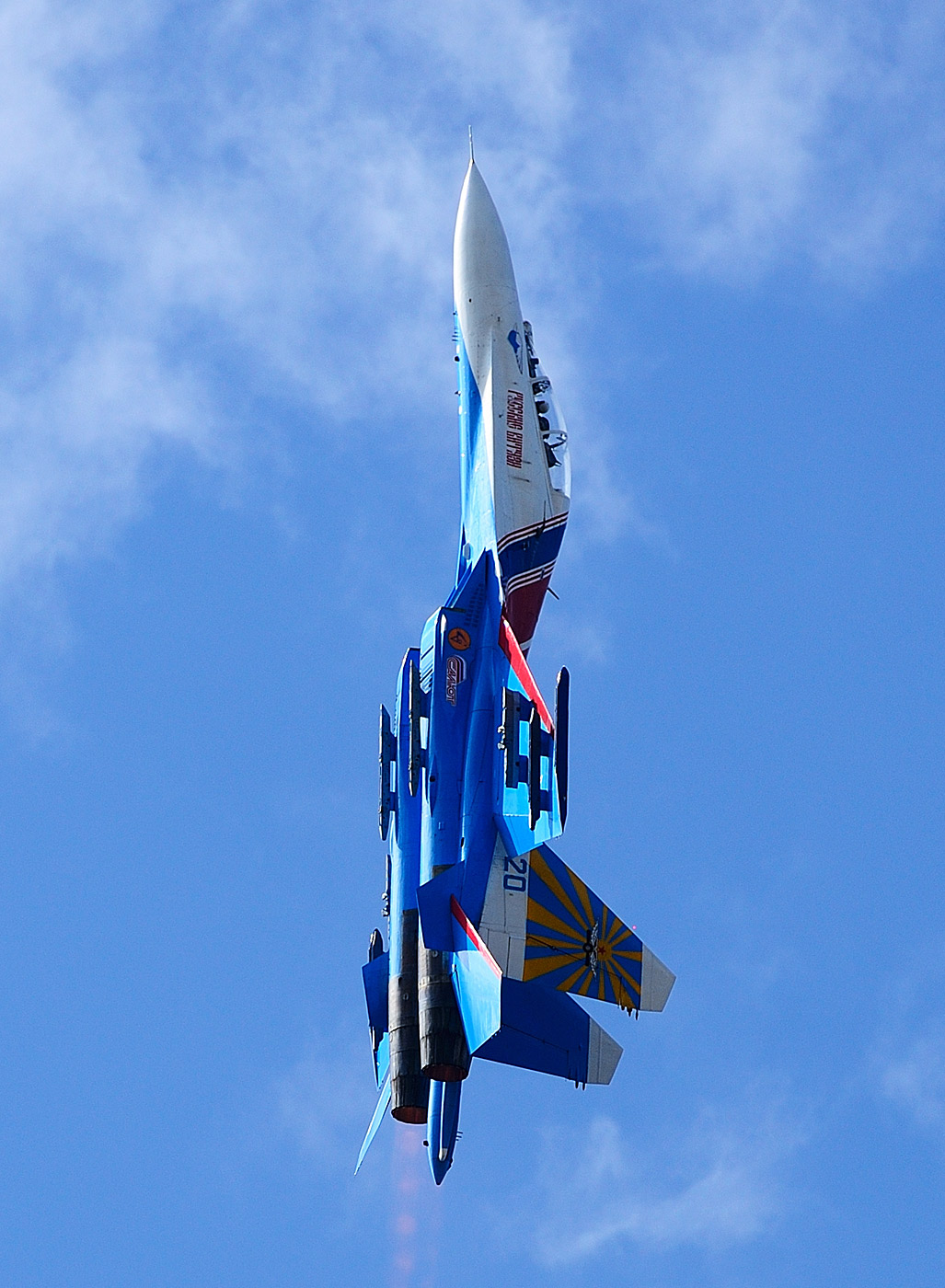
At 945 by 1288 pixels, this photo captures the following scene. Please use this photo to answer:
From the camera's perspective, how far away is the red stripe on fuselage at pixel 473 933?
4250cm

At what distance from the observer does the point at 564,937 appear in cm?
4516

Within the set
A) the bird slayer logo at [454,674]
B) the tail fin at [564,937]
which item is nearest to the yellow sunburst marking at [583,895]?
the tail fin at [564,937]

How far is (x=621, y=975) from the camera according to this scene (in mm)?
45281

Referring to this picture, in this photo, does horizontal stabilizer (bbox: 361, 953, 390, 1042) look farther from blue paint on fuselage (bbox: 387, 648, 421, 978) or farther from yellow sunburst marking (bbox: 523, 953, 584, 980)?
yellow sunburst marking (bbox: 523, 953, 584, 980)

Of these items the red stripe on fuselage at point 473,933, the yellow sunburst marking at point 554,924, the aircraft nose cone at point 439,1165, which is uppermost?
the yellow sunburst marking at point 554,924

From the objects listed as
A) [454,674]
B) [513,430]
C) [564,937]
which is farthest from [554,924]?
[513,430]

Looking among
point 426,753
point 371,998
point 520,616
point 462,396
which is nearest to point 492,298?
point 462,396

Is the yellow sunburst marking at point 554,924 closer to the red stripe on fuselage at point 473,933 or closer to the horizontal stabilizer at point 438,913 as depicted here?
the red stripe on fuselage at point 473,933

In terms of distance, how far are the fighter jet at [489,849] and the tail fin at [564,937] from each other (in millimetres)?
30

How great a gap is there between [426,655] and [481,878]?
5.03 metres

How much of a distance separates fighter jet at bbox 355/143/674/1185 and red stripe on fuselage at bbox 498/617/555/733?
0.12ft

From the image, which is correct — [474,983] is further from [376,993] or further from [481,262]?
[481,262]

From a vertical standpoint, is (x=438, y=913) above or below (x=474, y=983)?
above

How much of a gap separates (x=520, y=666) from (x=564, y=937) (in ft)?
14.8
